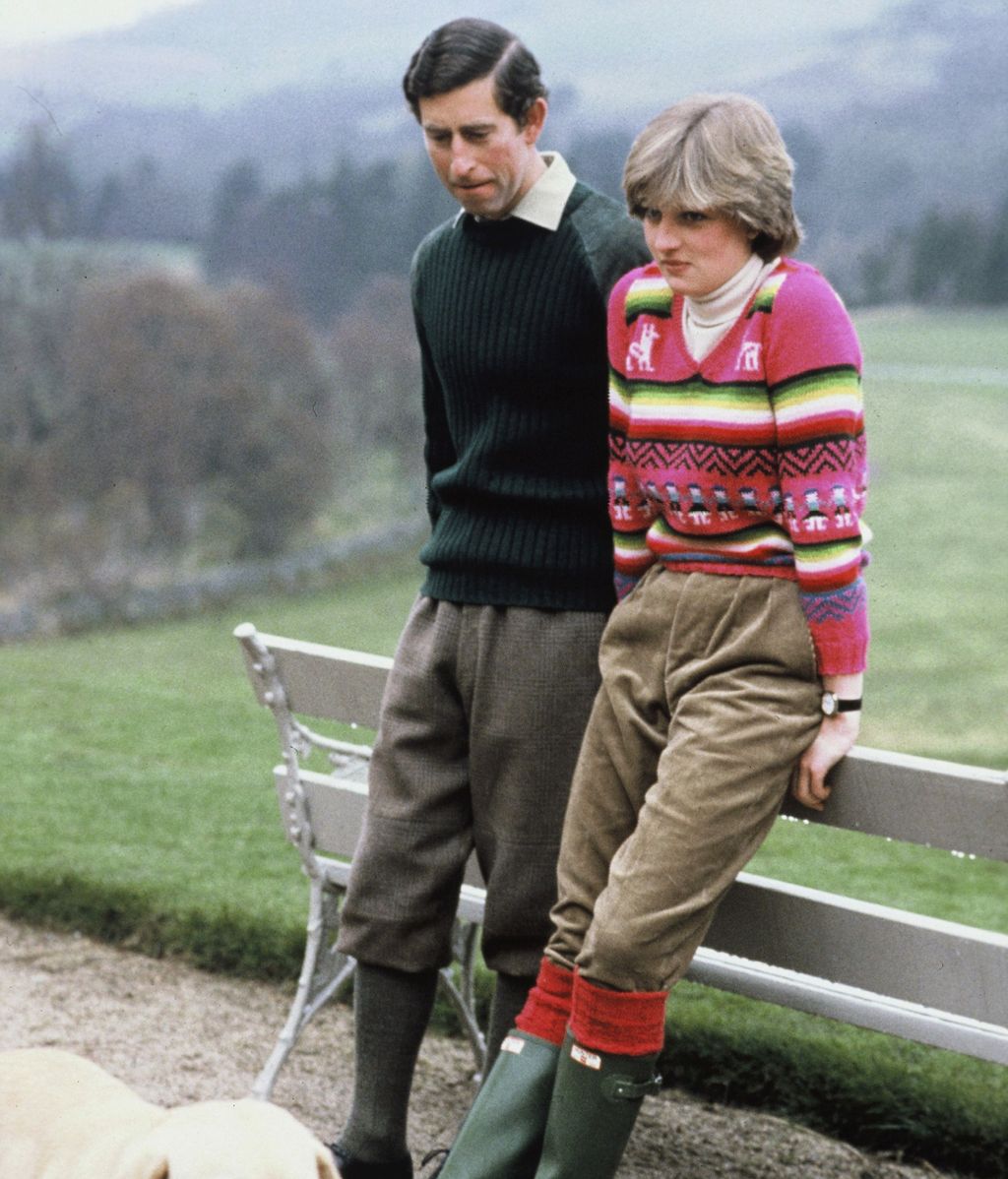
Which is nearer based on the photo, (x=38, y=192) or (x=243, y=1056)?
(x=243, y=1056)

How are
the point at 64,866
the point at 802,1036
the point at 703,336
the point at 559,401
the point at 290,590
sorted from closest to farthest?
1. the point at 703,336
2. the point at 559,401
3. the point at 802,1036
4. the point at 64,866
5. the point at 290,590

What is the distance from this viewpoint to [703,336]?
7.79ft

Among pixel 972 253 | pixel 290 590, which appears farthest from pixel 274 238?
pixel 972 253

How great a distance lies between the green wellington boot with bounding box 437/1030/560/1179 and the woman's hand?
0.53 m

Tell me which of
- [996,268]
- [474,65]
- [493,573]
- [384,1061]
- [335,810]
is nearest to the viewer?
[474,65]

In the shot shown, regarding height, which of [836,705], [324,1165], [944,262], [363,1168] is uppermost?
[836,705]

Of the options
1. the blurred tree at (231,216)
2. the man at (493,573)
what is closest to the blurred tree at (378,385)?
the blurred tree at (231,216)

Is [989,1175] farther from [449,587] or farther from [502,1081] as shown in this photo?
A: [449,587]

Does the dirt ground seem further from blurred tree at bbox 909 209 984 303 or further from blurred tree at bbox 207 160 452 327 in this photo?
blurred tree at bbox 909 209 984 303

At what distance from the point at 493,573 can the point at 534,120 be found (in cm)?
70

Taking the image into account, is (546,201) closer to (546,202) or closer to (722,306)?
(546,202)

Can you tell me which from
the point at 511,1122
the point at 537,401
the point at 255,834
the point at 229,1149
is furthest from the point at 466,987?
the point at 255,834

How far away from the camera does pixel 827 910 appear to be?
2.61 m

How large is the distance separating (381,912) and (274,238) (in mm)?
16433
